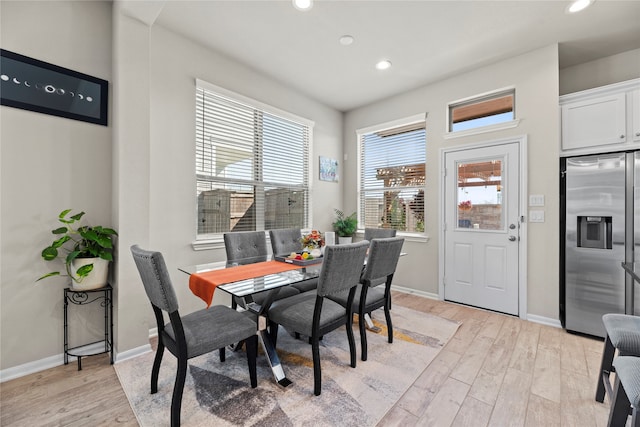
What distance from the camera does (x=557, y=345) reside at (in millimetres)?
2498

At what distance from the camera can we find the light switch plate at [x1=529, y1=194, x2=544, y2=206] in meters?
2.98

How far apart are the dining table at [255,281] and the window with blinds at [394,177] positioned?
2.27m

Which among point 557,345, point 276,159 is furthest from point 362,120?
point 557,345

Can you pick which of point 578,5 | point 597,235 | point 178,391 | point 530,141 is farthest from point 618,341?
point 578,5

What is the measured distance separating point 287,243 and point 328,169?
1.90 m

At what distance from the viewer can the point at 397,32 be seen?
2715 mm

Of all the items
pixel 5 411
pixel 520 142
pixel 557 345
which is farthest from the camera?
pixel 520 142

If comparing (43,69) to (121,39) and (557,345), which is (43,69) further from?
(557,345)

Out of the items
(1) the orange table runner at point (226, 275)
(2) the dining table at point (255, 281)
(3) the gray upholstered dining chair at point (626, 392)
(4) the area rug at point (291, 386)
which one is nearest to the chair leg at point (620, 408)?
(3) the gray upholstered dining chair at point (626, 392)

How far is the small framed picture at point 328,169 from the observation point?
176 inches

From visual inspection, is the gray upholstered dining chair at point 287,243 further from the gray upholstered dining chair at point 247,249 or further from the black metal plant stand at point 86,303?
the black metal plant stand at point 86,303

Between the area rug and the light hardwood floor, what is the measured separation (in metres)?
0.09

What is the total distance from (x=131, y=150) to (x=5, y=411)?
6.05 ft

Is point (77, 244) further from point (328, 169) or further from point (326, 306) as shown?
point (328, 169)
